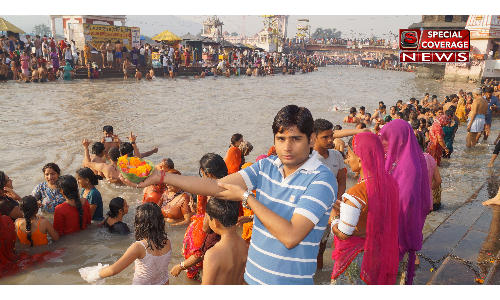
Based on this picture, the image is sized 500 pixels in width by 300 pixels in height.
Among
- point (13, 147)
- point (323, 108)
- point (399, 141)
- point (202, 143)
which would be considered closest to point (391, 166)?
point (399, 141)

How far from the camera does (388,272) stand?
8.62 feet

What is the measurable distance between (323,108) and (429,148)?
38.5 ft

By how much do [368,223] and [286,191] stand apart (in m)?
0.82

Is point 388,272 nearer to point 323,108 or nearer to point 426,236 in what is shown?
point 426,236

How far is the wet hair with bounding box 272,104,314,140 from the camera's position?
192 centimetres

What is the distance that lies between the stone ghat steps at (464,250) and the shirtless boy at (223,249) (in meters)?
2.02

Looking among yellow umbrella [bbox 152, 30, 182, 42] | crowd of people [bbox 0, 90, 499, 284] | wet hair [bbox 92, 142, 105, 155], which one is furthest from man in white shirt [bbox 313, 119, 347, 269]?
yellow umbrella [bbox 152, 30, 182, 42]

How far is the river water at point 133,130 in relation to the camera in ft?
15.7

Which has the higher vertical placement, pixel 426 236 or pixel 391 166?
pixel 391 166

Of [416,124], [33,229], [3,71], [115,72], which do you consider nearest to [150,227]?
[33,229]

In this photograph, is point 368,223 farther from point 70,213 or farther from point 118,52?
point 118,52

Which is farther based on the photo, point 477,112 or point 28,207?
point 477,112

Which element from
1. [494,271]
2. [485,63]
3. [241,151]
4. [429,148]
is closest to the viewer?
[494,271]

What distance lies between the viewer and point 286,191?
6.36ft
